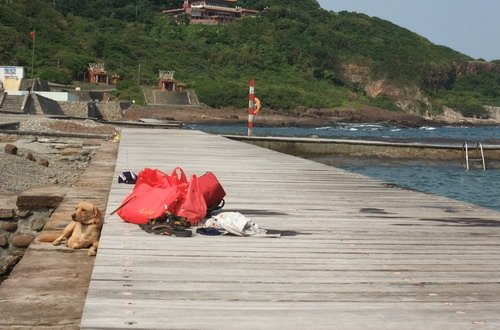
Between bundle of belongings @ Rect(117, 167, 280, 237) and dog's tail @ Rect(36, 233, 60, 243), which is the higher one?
bundle of belongings @ Rect(117, 167, 280, 237)

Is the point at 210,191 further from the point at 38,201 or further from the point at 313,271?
the point at 38,201

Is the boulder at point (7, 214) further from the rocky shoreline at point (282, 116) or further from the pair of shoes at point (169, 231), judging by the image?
the rocky shoreline at point (282, 116)

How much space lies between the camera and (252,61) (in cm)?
11406

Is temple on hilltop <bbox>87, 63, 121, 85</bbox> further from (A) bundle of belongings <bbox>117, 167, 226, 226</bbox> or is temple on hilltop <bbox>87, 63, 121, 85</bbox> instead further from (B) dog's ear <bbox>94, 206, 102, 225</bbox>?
(B) dog's ear <bbox>94, 206, 102, 225</bbox>

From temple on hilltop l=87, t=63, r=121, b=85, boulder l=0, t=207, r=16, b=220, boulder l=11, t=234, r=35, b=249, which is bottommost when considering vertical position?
boulder l=11, t=234, r=35, b=249

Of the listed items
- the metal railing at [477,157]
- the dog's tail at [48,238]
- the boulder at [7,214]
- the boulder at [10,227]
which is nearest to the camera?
the dog's tail at [48,238]

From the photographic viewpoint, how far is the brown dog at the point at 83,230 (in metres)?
5.43

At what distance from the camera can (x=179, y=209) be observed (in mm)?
5715

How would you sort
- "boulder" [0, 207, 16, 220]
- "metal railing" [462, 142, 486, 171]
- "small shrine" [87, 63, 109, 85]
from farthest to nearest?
"small shrine" [87, 63, 109, 85] → "metal railing" [462, 142, 486, 171] → "boulder" [0, 207, 16, 220]

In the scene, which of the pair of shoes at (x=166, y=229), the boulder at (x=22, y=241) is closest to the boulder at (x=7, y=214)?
the boulder at (x=22, y=241)

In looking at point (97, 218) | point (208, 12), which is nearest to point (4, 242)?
point (97, 218)

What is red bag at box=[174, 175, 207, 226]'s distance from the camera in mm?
5695

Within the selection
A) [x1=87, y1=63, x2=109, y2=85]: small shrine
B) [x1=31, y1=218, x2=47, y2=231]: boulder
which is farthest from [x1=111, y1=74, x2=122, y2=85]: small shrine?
[x1=31, y1=218, x2=47, y2=231]: boulder

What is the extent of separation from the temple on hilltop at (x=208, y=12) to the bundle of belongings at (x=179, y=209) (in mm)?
134331
